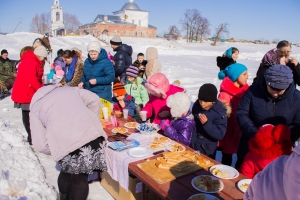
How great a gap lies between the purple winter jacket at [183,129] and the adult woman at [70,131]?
2.86 feet

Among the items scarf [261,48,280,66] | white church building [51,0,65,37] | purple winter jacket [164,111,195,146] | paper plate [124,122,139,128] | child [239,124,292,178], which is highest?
white church building [51,0,65,37]

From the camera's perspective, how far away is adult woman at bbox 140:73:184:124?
11.7 ft

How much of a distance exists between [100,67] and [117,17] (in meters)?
63.6

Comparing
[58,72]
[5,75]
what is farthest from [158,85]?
[5,75]

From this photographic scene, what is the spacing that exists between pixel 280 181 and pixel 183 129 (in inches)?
77.9

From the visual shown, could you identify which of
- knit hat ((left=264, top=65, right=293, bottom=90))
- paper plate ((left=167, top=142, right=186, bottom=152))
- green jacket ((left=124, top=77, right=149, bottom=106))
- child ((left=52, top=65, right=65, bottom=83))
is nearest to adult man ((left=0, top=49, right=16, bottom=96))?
child ((left=52, top=65, right=65, bottom=83))

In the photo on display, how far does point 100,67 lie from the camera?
175 inches

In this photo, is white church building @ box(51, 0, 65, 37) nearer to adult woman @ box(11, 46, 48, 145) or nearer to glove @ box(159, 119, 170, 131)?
adult woman @ box(11, 46, 48, 145)

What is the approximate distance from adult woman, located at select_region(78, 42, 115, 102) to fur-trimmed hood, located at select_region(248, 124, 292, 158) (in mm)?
3103

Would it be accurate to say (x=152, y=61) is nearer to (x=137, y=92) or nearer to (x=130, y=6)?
(x=137, y=92)

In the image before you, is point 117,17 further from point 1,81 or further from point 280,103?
point 280,103

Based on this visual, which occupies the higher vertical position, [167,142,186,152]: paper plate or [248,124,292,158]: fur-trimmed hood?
[248,124,292,158]: fur-trimmed hood

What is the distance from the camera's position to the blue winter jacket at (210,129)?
9.32ft

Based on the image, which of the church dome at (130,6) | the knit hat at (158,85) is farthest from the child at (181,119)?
the church dome at (130,6)
